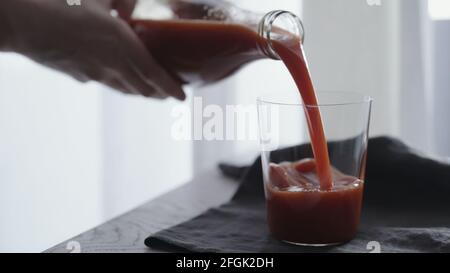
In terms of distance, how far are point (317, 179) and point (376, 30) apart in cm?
90

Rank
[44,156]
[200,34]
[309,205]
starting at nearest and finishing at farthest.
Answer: [309,205], [200,34], [44,156]

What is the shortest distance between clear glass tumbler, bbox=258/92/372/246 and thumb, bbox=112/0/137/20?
0.71ft

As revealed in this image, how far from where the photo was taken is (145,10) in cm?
84

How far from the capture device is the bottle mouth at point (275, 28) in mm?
746

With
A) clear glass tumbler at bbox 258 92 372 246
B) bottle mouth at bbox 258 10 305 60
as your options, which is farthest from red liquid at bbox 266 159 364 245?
bottle mouth at bbox 258 10 305 60

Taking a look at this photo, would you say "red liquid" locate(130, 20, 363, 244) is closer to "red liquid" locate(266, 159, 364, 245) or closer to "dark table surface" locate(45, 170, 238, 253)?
"red liquid" locate(266, 159, 364, 245)

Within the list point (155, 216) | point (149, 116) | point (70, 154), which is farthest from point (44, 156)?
point (155, 216)

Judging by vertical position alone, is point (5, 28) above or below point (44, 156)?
above

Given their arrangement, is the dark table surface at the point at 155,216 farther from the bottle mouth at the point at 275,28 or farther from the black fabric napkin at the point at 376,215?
the bottle mouth at the point at 275,28

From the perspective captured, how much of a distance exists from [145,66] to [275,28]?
0.17m

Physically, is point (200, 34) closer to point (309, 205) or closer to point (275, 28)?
point (275, 28)

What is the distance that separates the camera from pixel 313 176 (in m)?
0.72

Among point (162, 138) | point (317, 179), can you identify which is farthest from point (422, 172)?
point (162, 138)

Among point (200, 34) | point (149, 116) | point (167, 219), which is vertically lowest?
point (167, 219)
